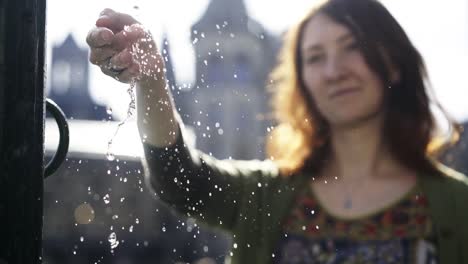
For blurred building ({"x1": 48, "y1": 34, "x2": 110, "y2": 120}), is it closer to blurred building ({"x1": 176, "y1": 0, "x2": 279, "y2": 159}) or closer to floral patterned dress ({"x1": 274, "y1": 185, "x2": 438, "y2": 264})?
blurred building ({"x1": 176, "y1": 0, "x2": 279, "y2": 159})

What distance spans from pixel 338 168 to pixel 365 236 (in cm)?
26

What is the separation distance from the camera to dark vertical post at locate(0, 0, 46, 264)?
95 cm

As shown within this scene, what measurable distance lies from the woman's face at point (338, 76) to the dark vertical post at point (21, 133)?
1081 mm

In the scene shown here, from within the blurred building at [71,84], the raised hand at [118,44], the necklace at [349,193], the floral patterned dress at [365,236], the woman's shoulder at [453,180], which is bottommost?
the blurred building at [71,84]

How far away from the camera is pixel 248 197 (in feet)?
6.48

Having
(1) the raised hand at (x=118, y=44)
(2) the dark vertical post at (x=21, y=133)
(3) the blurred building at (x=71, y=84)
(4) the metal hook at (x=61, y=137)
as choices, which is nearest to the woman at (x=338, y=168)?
(1) the raised hand at (x=118, y=44)

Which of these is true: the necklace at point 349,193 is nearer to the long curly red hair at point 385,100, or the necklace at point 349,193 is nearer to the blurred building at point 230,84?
the long curly red hair at point 385,100

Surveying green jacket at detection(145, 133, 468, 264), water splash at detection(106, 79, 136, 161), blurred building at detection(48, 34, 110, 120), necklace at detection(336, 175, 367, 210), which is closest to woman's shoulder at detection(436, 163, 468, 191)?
green jacket at detection(145, 133, 468, 264)

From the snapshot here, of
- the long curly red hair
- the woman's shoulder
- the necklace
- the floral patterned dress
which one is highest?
the long curly red hair

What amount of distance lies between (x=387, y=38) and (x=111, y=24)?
96 cm

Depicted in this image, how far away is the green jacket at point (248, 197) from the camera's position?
179cm

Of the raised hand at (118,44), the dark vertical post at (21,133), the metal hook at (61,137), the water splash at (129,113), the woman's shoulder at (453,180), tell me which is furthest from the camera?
the woman's shoulder at (453,180)

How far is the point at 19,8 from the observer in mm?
977

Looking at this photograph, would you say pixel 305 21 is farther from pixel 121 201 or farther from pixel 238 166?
pixel 121 201
